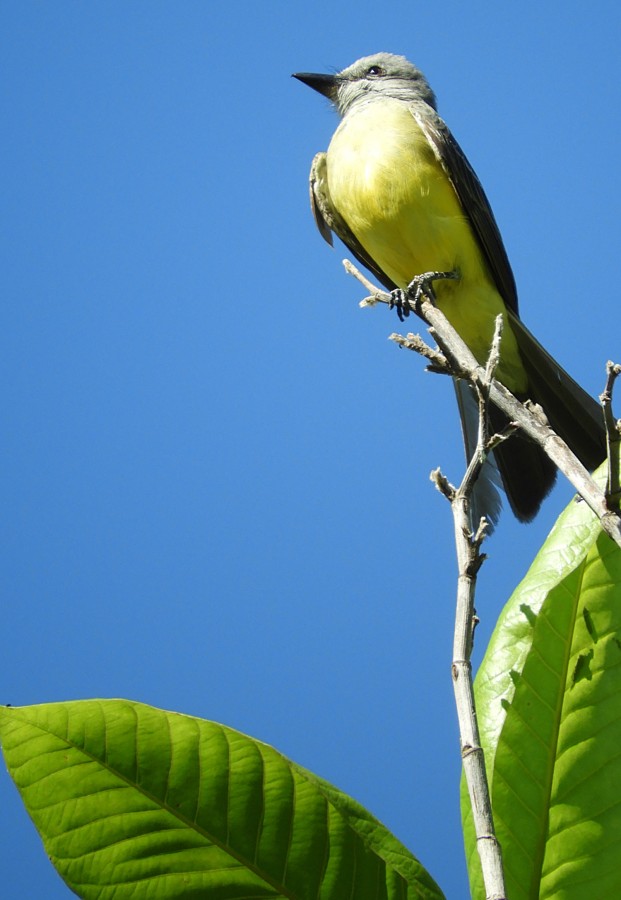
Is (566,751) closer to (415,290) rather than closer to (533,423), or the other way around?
(533,423)

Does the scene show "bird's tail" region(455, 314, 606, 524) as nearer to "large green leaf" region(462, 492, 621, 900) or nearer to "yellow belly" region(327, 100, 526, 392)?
"yellow belly" region(327, 100, 526, 392)

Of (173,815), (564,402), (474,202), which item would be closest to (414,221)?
(474,202)

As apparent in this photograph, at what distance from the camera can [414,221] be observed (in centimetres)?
423

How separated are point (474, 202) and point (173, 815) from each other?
3.82 m

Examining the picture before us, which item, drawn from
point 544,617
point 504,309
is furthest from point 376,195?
point 544,617

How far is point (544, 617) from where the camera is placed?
46.9 inches

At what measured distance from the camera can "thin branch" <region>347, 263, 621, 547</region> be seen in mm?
1088

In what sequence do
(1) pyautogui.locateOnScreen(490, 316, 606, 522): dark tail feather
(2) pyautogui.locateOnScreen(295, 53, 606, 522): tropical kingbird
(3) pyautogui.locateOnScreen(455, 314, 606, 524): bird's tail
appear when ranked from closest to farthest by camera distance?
(3) pyautogui.locateOnScreen(455, 314, 606, 524): bird's tail < (1) pyautogui.locateOnScreen(490, 316, 606, 522): dark tail feather < (2) pyautogui.locateOnScreen(295, 53, 606, 522): tropical kingbird

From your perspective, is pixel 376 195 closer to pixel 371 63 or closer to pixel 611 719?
pixel 371 63

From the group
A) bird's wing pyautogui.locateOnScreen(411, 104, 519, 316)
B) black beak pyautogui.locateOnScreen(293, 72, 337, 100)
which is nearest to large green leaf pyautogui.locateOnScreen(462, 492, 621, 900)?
bird's wing pyautogui.locateOnScreen(411, 104, 519, 316)

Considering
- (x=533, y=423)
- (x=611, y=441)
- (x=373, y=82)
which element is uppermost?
(x=373, y=82)

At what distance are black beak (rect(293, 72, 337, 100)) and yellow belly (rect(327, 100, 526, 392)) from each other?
1.24 metres

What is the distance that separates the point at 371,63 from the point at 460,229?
2.05 meters

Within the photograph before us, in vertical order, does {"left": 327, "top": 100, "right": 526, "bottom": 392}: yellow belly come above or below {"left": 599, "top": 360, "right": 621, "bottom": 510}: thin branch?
above
